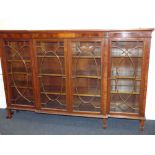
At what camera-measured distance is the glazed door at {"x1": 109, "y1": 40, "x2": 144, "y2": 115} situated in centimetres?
213

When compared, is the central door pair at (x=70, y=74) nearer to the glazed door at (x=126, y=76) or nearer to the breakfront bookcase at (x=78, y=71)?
the breakfront bookcase at (x=78, y=71)

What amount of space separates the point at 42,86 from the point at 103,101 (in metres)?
0.80

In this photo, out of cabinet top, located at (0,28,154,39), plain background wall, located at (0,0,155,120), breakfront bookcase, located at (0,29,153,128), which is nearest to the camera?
cabinet top, located at (0,28,154,39)

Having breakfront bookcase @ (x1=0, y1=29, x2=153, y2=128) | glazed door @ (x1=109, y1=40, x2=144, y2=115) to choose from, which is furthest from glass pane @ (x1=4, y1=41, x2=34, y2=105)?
glazed door @ (x1=109, y1=40, x2=144, y2=115)

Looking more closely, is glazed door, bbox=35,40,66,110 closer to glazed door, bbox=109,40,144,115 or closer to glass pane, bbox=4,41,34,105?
glass pane, bbox=4,41,34,105

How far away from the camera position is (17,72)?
2461 mm

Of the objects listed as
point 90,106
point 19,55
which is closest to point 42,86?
point 19,55

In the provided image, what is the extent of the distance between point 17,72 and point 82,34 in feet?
3.37

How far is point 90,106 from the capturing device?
2.32 meters

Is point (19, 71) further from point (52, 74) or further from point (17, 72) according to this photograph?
point (52, 74)

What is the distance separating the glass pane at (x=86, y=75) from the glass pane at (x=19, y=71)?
0.62 metres
